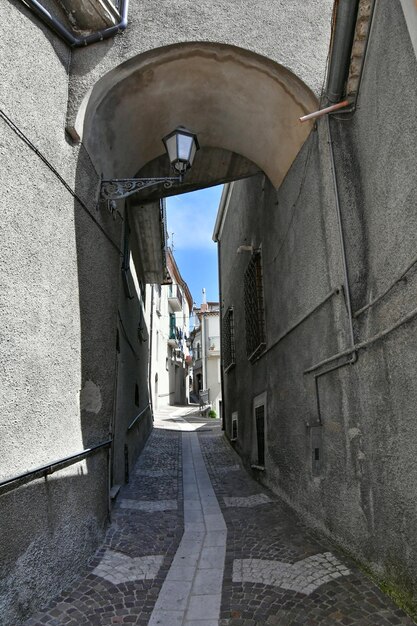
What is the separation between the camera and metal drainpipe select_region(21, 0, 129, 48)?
3.96m

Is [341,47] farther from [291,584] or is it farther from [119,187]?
[291,584]

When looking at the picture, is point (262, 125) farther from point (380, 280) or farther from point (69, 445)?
point (69, 445)

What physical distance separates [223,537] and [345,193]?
4.02 metres

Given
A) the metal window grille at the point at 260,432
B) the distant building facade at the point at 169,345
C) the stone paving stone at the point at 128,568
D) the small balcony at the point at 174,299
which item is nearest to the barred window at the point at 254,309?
the metal window grille at the point at 260,432

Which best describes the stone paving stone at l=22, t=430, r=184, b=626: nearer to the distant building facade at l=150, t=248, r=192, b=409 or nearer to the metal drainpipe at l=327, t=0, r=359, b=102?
the metal drainpipe at l=327, t=0, r=359, b=102

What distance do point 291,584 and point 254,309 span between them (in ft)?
18.0

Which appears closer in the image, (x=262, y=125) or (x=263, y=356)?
(x=262, y=125)

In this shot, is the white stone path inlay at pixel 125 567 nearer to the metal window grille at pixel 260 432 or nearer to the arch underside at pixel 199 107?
the metal window grille at pixel 260 432

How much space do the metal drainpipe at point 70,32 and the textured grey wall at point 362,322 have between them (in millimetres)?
2671

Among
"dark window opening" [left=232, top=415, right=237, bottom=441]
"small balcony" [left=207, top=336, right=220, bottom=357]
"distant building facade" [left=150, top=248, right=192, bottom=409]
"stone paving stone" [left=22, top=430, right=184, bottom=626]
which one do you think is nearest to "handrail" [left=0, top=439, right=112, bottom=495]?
"stone paving stone" [left=22, top=430, right=184, bottom=626]

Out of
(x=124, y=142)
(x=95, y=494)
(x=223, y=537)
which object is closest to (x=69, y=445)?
(x=95, y=494)

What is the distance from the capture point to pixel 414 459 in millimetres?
3051

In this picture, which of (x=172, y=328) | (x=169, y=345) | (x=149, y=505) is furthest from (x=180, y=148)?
(x=172, y=328)

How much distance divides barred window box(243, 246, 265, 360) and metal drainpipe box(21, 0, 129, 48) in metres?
4.61
